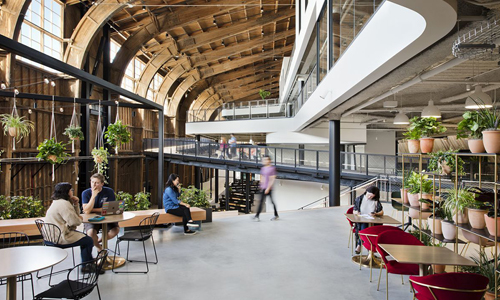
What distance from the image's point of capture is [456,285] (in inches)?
105

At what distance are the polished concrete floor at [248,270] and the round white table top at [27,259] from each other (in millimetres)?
999

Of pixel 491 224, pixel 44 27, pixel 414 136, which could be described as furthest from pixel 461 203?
pixel 44 27

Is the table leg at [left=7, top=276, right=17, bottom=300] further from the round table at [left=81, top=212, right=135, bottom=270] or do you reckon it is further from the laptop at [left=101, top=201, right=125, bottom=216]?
the laptop at [left=101, top=201, right=125, bottom=216]

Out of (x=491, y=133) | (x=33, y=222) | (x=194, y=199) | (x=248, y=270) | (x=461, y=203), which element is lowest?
(x=248, y=270)

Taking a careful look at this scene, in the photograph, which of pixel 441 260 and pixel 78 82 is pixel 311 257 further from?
pixel 78 82

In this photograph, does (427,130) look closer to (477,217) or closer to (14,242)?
(477,217)

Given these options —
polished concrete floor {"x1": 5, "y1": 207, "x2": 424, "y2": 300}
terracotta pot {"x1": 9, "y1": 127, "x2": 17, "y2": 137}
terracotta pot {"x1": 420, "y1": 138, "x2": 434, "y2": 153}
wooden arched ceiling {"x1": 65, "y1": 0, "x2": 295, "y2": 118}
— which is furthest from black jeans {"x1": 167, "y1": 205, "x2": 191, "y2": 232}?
wooden arched ceiling {"x1": 65, "y1": 0, "x2": 295, "y2": 118}

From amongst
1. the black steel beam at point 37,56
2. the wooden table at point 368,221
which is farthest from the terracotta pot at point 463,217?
the black steel beam at point 37,56

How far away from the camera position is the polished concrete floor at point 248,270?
404 cm

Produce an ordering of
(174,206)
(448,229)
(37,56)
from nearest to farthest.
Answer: (448,229) → (37,56) → (174,206)

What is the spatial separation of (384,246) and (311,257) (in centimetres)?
200

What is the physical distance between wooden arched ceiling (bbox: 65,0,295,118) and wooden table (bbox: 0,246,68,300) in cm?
1137

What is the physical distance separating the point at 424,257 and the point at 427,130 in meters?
2.16

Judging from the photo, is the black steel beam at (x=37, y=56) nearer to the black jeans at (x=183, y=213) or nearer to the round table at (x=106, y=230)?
the round table at (x=106, y=230)
